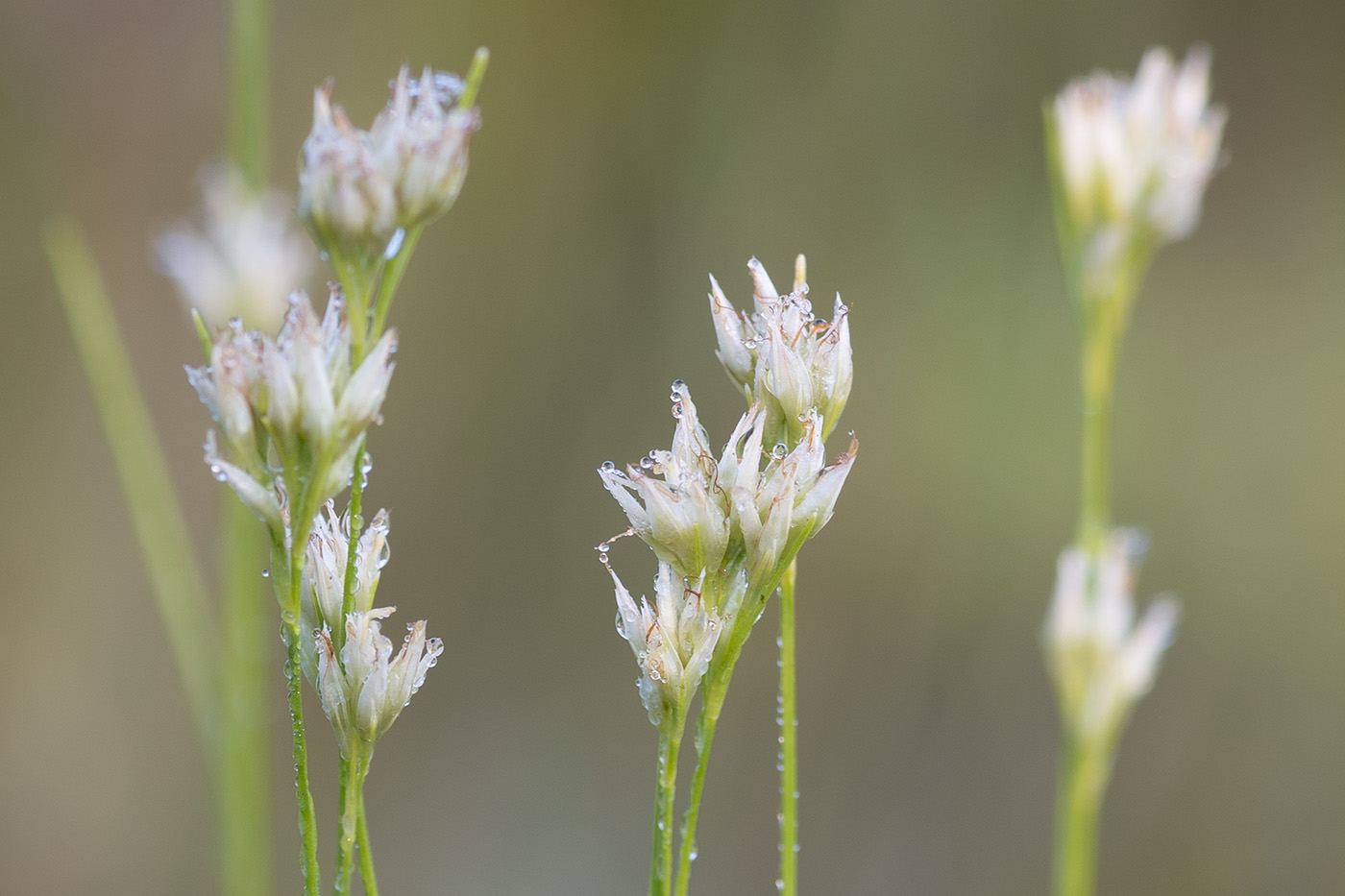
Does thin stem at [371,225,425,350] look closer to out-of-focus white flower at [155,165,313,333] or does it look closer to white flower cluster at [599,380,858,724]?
white flower cluster at [599,380,858,724]

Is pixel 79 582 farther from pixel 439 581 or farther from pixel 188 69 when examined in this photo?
pixel 188 69

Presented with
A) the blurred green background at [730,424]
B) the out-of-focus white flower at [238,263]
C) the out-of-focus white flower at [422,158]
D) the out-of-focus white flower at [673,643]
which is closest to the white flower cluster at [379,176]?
the out-of-focus white flower at [422,158]

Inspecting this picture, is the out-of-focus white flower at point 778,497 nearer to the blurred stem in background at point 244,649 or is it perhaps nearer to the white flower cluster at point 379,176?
the white flower cluster at point 379,176

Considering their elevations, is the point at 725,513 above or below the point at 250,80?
below

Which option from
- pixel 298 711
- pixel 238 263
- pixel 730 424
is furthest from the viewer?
pixel 730 424

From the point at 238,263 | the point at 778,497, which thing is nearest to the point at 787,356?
the point at 778,497

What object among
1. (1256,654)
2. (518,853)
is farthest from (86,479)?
(1256,654)

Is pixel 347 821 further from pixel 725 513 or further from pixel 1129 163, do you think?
pixel 1129 163
